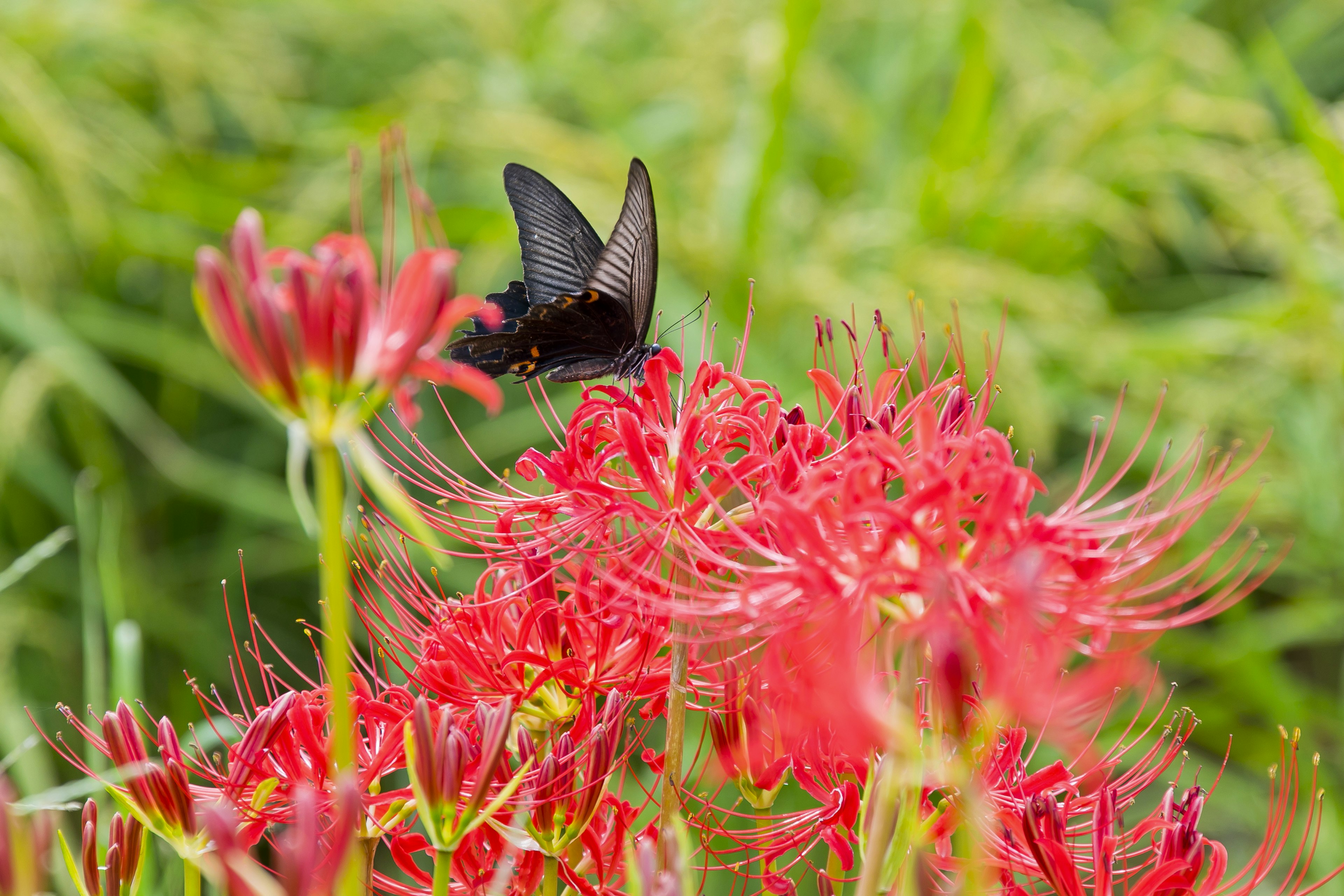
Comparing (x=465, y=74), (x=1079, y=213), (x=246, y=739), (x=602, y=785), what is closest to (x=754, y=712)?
(x=602, y=785)

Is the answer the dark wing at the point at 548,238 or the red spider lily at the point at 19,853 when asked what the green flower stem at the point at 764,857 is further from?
the dark wing at the point at 548,238

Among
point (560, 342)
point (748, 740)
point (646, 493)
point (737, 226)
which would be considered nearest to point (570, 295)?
point (560, 342)

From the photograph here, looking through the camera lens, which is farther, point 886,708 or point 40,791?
point 40,791

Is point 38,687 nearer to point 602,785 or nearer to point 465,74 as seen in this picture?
point 465,74

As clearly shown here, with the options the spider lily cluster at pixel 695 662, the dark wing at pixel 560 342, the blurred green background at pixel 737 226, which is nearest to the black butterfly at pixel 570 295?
the dark wing at pixel 560 342

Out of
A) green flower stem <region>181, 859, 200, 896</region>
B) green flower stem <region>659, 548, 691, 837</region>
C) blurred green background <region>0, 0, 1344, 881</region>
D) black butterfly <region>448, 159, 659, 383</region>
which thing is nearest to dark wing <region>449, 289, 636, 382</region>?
black butterfly <region>448, 159, 659, 383</region>

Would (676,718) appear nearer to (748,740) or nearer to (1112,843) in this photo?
(748,740)
